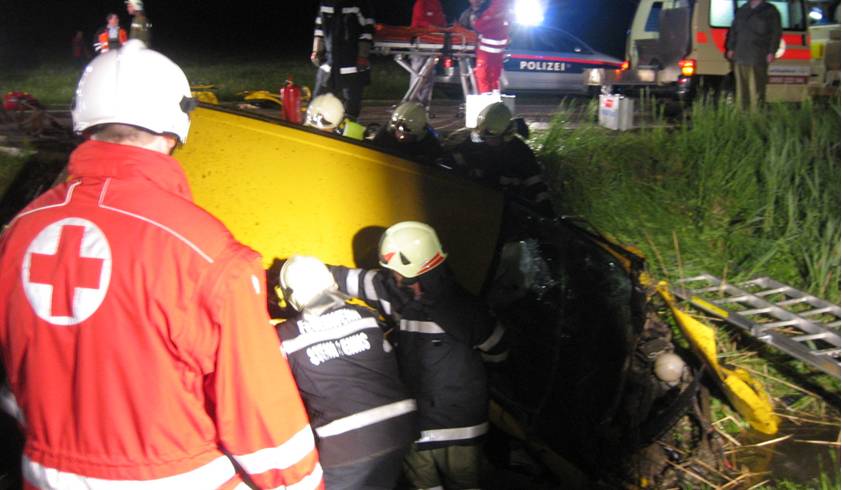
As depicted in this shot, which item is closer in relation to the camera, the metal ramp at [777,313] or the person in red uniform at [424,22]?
the metal ramp at [777,313]

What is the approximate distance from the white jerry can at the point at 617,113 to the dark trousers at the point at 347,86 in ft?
8.19

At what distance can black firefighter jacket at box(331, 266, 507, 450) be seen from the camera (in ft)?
10.5

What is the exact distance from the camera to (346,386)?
2.82 meters

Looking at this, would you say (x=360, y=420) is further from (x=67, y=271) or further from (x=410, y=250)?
(x=67, y=271)

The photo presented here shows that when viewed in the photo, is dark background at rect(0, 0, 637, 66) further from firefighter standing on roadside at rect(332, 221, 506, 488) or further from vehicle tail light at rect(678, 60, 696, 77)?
firefighter standing on roadside at rect(332, 221, 506, 488)

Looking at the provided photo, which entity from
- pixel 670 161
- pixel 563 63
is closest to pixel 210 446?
pixel 670 161

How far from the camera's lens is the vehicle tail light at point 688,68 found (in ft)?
39.3

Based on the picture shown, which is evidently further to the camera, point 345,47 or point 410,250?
point 345,47

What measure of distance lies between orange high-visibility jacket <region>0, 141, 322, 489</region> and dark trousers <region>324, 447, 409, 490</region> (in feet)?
4.06

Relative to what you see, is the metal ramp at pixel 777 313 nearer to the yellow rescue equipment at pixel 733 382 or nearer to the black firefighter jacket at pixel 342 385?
the yellow rescue equipment at pixel 733 382

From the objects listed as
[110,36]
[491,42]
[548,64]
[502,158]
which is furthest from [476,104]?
[548,64]

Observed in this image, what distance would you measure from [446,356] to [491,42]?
6.41 m

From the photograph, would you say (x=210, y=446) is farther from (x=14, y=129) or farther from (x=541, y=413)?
(x=14, y=129)

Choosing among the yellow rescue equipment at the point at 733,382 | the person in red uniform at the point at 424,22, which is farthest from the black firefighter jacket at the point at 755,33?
the yellow rescue equipment at the point at 733,382
